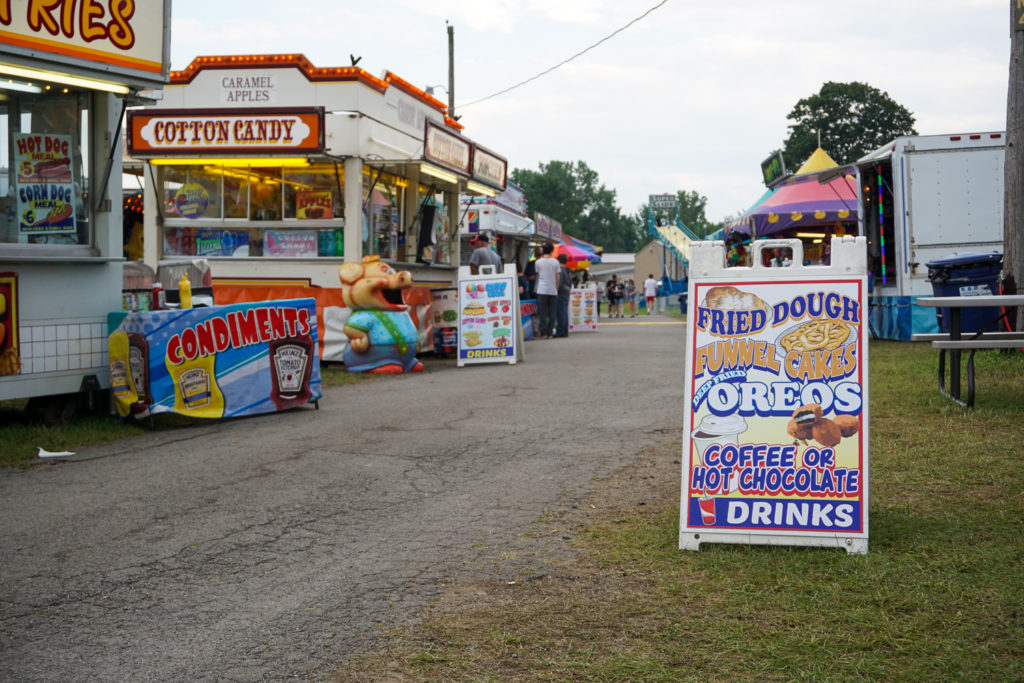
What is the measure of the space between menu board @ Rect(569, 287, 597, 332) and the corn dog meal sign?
20.2m

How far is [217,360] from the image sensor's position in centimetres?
867

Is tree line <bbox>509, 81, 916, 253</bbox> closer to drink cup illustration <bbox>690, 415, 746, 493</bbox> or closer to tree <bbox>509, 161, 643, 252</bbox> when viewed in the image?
tree <bbox>509, 161, 643, 252</bbox>

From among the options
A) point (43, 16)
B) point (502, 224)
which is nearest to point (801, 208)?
point (502, 224)

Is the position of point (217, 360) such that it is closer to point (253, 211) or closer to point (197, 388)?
point (197, 388)

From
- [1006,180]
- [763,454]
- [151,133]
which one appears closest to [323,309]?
[151,133]

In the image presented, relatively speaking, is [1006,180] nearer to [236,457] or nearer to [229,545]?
[236,457]

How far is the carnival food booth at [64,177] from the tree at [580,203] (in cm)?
13432

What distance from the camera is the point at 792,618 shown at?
3492mm

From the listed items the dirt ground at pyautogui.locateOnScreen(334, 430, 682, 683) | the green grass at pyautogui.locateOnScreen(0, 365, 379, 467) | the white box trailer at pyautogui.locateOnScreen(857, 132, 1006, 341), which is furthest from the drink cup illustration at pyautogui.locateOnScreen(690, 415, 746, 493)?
the white box trailer at pyautogui.locateOnScreen(857, 132, 1006, 341)

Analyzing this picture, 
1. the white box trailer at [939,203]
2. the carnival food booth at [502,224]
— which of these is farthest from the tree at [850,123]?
the white box trailer at [939,203]

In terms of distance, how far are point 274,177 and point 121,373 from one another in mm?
7017

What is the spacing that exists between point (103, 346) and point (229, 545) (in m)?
4.74

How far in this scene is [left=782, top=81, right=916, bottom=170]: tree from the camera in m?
73.7

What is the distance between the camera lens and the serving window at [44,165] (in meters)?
8.17
